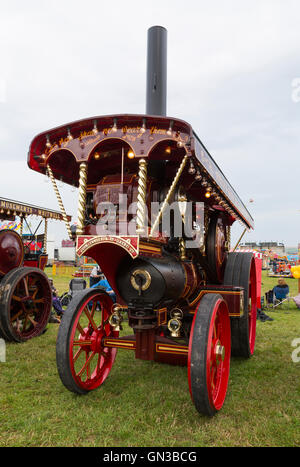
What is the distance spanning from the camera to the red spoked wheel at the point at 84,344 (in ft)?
8.84

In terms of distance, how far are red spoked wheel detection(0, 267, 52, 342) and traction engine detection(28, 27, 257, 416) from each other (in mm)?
1532

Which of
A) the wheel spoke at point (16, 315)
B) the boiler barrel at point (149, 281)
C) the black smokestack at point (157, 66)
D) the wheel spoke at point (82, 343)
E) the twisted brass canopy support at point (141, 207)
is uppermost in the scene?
the black smokestack at point (157, 66)

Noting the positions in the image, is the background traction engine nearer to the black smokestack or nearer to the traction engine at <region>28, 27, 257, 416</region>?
the traction engine at <region>28, 27, 257, 416</region>

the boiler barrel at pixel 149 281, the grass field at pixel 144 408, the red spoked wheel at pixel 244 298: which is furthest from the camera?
the red spoked wheel at pixel 244 298

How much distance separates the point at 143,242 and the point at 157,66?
3.60 m

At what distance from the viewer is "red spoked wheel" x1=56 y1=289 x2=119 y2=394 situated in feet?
8.84

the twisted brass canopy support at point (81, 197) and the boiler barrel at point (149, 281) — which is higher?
the twisted brass canopy support at point (81, 197)

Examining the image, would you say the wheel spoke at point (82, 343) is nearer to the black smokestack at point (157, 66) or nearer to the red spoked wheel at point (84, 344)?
the red spoked wheel at point (84, 344)

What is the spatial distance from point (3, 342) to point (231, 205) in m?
3.70

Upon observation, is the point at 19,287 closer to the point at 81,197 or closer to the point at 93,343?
the point at 93,343

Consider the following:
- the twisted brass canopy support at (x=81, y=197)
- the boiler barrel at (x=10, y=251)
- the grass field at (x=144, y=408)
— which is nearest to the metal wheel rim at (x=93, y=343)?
the grass field at (x=144, y=408)

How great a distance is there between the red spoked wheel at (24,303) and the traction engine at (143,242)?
153cm
